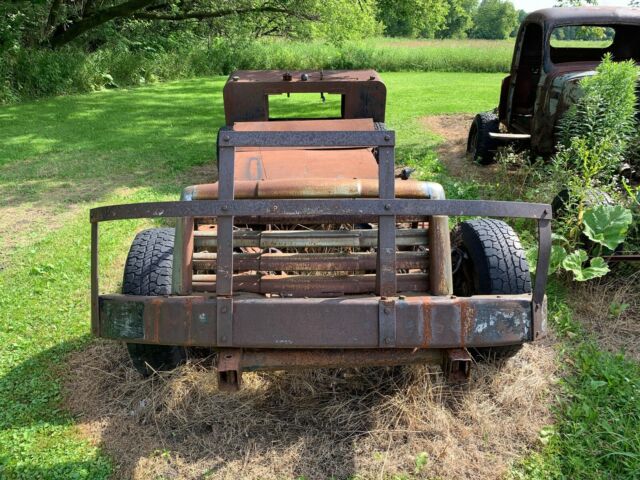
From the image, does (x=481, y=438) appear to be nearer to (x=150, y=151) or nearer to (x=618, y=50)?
(x=618, y=50)

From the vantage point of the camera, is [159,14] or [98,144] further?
[159,14]

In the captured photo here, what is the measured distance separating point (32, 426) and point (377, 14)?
1518 centimetres

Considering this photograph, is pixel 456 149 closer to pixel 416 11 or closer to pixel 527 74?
pixel 527 74

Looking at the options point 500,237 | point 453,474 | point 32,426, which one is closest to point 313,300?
point 453,474

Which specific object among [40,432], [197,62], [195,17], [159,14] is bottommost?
[40,432]

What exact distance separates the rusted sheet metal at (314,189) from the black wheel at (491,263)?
0.44 meters

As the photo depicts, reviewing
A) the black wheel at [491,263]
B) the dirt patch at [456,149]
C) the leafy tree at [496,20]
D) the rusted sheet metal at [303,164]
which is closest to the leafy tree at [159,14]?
the dirt patch at [456,149]

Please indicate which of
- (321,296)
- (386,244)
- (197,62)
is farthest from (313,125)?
(197,62)

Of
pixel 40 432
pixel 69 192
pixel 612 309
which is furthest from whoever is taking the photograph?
pixel 69 192

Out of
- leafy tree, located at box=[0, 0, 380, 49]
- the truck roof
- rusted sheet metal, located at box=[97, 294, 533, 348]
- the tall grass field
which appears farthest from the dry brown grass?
the tall grass field

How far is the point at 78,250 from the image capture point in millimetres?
5113

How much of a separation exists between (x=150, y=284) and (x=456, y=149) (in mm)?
7590

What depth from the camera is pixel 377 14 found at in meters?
16.0

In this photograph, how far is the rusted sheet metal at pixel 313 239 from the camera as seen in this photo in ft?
9.27
